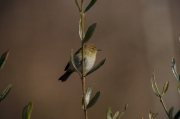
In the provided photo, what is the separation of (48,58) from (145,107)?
2.36 feet

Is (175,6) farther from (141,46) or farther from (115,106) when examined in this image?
(115,106)

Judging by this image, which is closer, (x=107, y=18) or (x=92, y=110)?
(x=92, y=110)

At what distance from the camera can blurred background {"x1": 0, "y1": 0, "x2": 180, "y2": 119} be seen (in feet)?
6.76

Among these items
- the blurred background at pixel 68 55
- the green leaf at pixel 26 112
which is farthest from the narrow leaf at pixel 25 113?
the blurred background at pixel 68 55

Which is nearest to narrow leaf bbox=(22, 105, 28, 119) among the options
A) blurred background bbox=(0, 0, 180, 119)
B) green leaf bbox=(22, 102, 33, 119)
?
green leaf bbox=(22, 102, 33, 119)

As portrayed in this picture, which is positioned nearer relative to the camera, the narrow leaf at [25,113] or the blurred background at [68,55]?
the narrow leaf at [25,113]

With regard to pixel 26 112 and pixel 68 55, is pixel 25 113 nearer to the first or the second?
pixel 26 112

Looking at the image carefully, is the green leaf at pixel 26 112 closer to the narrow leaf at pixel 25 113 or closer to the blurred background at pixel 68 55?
the narrow leaf at pixel 25 113

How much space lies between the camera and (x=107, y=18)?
2176 mm

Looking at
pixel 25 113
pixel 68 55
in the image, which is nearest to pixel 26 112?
pixel 25 113

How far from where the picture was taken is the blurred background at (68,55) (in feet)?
6.76

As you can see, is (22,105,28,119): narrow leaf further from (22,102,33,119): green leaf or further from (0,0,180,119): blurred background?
(0,0,180,119): blurred background

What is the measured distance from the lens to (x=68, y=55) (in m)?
2.10

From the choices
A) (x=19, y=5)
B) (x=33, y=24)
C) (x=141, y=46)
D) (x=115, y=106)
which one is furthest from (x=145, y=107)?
(x=19, y=5)
